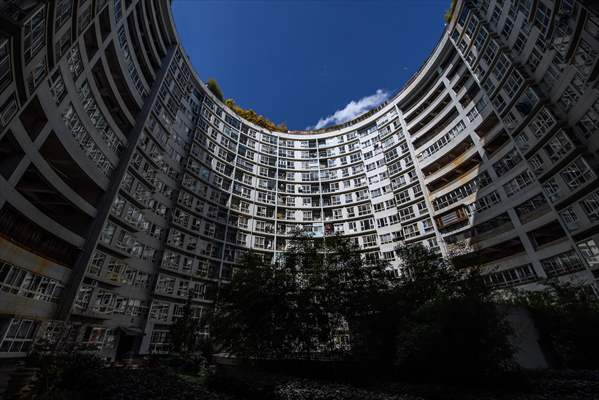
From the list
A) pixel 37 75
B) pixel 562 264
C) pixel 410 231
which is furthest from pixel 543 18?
pixel 37 75

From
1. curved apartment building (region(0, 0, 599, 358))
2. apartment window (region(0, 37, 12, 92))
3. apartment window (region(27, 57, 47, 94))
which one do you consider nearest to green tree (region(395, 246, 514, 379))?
curved apartment building (region(0, 0, 599, 358))

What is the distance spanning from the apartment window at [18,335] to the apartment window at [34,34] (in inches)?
650

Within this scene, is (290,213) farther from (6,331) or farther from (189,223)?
(6,331)

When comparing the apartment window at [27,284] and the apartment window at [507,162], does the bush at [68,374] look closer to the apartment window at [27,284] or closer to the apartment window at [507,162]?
the apartment window at [27,284]

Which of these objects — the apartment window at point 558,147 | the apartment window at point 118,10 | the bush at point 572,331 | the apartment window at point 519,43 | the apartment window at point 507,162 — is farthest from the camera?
the apartment window at point 507,162

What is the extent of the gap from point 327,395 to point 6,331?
2052 centimetres

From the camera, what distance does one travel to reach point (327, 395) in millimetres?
12758

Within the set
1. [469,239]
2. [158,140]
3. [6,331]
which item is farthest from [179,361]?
[469,239]

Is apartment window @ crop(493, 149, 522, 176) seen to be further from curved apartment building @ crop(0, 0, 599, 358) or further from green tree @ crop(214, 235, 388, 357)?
green tree @ crop(214, 235, 388, 357)

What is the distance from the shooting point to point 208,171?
4553 centimetres

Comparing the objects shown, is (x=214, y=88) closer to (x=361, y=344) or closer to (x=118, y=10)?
(x=118, y=10)

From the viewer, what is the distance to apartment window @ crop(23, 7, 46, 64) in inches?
532

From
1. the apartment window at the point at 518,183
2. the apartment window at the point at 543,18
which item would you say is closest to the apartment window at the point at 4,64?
the apartment window at the point at 543,18

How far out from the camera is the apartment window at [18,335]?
17609mm
